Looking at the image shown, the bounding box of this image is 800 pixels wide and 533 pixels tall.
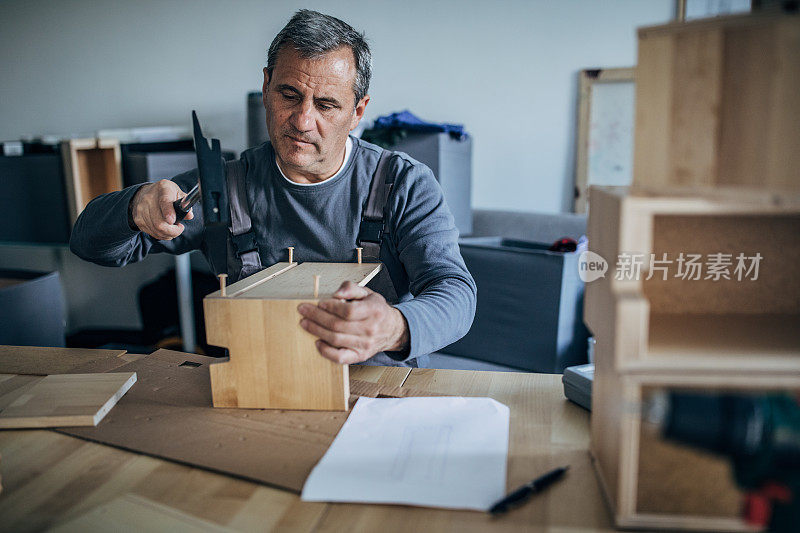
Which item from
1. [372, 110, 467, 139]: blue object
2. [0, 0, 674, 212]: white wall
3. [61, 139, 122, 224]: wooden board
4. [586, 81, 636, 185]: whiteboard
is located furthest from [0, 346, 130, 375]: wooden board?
[586, 81, 636, 185]: whiteboard

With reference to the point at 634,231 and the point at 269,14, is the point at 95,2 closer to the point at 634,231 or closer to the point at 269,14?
the point at 269,14

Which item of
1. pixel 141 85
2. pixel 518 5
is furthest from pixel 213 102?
pixel 518 5

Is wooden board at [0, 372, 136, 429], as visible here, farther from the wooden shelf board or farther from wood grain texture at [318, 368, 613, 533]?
the wooden shelf board

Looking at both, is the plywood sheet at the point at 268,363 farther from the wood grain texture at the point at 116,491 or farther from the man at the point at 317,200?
the man at the point at 317,200

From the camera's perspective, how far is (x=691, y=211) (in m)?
0.61

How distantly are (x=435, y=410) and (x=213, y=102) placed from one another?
259cm

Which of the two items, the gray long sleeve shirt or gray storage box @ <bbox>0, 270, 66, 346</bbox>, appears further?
gray storage box @ <bbox>0, 270, 66, 346</bbox>

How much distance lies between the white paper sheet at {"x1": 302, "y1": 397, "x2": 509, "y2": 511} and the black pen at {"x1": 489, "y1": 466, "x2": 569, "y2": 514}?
2 cm

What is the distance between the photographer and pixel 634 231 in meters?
0.63

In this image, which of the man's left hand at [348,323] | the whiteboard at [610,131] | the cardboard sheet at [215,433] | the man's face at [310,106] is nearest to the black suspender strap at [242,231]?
the man's face at [310,106]

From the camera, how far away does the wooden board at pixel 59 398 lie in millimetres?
878

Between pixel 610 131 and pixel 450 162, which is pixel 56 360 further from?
pixel 610 131

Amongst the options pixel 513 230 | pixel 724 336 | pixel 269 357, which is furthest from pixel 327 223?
pixel 513 230

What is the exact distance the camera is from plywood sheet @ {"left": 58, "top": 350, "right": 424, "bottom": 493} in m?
0.76
